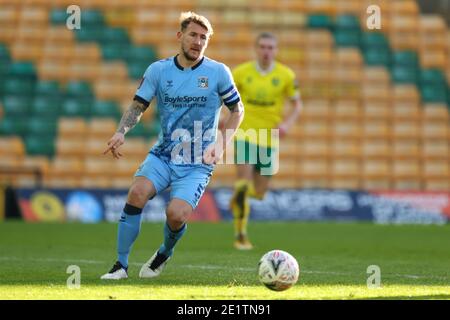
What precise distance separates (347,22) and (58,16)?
718 centimetres

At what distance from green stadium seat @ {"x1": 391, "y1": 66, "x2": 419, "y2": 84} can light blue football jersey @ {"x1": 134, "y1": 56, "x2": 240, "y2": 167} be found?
16.2 meters

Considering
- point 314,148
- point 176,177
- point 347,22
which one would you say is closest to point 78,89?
point 314,148

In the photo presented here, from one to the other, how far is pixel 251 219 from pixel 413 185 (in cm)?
487

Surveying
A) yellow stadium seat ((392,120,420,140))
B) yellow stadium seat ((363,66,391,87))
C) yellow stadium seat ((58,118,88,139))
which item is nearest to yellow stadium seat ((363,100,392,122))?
yellow stadium seat ((392,120,420,140))

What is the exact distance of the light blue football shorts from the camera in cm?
775

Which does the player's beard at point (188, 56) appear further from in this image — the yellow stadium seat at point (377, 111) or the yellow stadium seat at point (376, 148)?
the yellow stadium seat at point (377, 111)

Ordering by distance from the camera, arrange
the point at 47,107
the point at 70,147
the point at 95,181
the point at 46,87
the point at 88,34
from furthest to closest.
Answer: the point at 88,34
the point at 46,87
the point at 47,107
the point at 70,147
the point at 95,181

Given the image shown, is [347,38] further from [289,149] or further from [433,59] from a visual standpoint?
[289,149]

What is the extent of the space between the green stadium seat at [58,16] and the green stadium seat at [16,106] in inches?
93.7

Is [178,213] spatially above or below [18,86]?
below

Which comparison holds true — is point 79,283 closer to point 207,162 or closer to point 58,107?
point 207,162

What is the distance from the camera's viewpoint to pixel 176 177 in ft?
26.0

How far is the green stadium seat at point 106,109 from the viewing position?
22812mm
